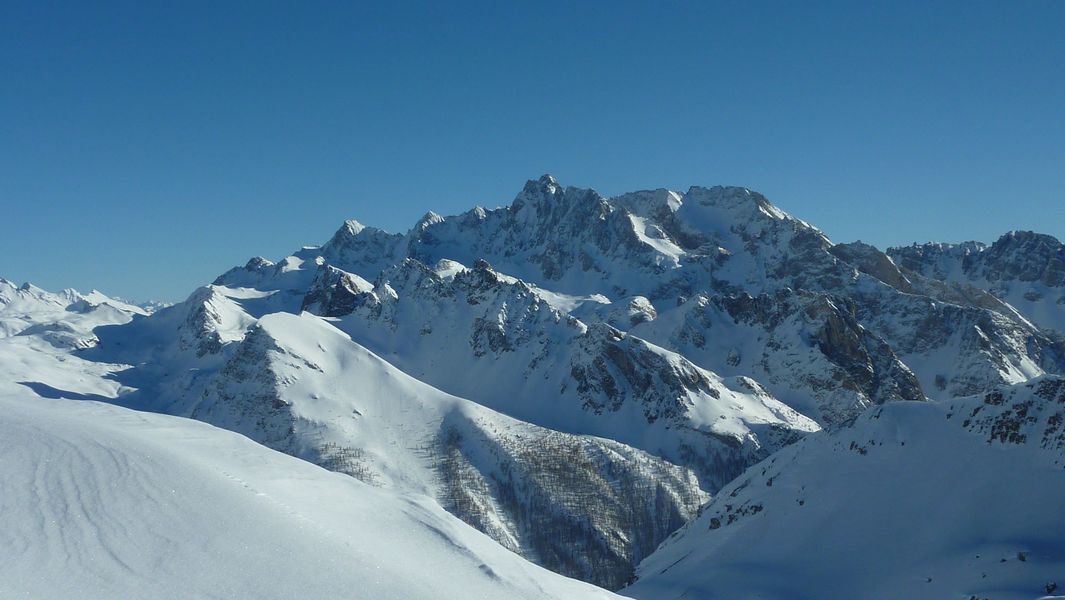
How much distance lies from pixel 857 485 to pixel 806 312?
136 meters

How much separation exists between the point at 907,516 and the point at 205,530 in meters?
50.1

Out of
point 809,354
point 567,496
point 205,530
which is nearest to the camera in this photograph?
point 205,530

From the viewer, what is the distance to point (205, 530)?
18297 mm

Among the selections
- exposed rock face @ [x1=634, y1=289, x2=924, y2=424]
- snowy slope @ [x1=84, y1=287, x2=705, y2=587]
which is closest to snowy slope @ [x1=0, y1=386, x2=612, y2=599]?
snowy slope @ [x1=84, y1=287, x2=705, y2=587]

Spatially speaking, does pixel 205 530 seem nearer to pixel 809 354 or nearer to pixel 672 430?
pixel 672 430

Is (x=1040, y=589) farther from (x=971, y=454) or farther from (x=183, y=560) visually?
(x=183, y=560)

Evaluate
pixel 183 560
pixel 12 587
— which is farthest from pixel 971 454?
pixel 12 587

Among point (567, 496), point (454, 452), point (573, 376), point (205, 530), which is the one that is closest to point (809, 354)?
point (573, 376)

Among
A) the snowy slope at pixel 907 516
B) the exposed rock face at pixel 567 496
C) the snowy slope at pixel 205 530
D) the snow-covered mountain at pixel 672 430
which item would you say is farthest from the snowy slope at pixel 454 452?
the snowy slope at pixel 205 530

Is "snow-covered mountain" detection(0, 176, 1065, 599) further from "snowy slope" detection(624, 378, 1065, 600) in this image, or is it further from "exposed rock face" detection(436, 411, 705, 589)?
"exposed rock face" detection(436, 411, 705, 589)

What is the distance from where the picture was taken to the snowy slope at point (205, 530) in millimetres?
15977

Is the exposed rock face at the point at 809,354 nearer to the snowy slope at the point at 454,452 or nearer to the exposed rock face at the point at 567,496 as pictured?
the exposed rock face at the point at 567,496

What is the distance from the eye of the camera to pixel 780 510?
60.1 m

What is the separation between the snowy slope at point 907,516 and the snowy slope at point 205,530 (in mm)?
32483
